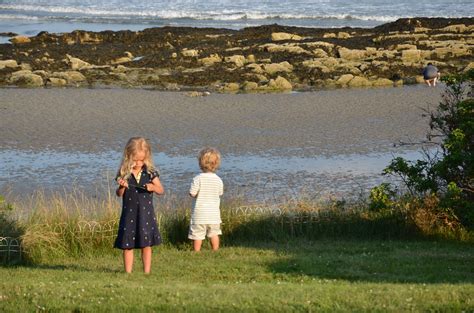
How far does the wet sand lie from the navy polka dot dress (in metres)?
9.48

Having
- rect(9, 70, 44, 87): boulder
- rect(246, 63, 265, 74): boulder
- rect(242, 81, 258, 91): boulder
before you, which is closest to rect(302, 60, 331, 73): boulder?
rect(246, 63, 265, 74): boulder

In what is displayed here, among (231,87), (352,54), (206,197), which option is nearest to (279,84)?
(231,87)

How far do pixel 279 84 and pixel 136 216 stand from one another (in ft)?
61.3

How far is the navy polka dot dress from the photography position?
1020 cm

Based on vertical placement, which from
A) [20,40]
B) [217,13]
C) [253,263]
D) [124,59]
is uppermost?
[253,263]

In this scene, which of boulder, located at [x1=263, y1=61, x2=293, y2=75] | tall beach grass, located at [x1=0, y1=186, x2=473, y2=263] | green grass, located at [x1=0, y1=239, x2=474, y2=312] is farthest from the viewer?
boulder, located at [x1=263, y1=61, x2=293, y2=75]

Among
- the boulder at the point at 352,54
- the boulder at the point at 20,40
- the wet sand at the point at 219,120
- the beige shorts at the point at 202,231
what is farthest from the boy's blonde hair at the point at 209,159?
the boulder at the point at 20,40

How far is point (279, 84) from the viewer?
1125 inches

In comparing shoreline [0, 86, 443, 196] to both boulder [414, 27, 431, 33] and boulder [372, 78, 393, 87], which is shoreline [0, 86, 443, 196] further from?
boulder [414, 27, 431, 33]

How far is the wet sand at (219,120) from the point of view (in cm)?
2066

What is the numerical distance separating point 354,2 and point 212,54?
32351mm

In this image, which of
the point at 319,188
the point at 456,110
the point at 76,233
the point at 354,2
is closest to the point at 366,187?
the point at 319,188

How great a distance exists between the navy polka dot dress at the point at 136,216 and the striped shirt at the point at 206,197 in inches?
65.8

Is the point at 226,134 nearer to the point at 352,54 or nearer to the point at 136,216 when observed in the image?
the point at 136,216
